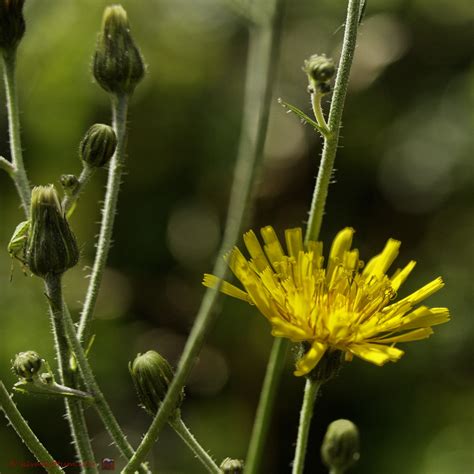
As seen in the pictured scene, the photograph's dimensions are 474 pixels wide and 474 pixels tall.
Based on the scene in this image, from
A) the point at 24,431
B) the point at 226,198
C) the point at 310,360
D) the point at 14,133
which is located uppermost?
the point at 226,198

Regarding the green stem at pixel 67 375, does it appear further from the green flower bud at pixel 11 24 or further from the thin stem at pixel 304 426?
the green flower bud at pixel 11 24

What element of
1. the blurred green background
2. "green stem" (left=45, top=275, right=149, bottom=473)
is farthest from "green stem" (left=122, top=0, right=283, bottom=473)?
the blurred green background

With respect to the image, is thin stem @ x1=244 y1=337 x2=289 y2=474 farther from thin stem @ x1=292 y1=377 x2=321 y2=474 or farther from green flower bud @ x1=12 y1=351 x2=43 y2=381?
green flower bud @ x1=12 y1=351 x2=43 y2=381

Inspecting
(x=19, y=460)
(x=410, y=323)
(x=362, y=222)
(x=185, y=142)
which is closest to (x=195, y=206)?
(x=185, y=142)

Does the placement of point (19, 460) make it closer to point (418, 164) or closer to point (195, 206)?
point (195, 206)

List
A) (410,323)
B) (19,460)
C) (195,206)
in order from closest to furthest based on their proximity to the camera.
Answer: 1. (410,323)
2. (19,460)
3. (195,206)

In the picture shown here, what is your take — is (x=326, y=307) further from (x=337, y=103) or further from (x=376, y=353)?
(x=337, y=103)

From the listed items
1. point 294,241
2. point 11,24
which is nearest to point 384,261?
point 294,241
